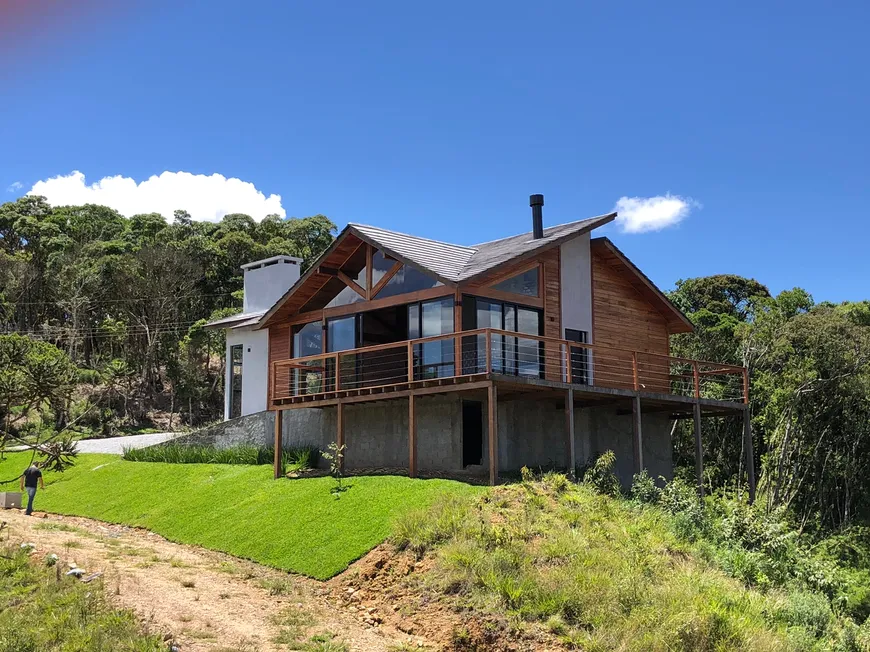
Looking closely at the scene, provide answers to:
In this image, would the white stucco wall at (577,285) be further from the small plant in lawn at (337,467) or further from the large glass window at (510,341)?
the small plant in lawn at (337,467)

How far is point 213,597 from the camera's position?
48.5ft

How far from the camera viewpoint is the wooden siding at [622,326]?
24.4 meters

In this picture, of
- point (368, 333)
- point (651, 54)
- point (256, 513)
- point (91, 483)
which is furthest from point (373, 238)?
point (91, 483)

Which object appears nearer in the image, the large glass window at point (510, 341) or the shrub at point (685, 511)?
the shrub at point (685, 511)

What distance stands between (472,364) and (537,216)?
17.0 ft

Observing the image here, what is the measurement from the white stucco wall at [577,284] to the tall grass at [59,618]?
13.5 m

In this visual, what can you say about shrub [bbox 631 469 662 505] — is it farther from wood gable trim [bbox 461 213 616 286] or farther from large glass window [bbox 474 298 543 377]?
wood gable trim [bbox 461 213 616 286]

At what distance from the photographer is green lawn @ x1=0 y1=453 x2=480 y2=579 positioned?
17.1 metres

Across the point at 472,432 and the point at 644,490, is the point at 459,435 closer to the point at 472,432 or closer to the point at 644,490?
the point at 472,432

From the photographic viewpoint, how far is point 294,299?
25.6 meters

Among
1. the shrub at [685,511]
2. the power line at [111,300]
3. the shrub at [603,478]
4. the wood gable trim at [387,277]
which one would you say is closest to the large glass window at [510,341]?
the wood gable trim at [387,277]

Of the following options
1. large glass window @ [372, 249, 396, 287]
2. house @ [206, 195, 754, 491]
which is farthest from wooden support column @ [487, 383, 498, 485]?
large glass window @ [372, 249, 396, 287]

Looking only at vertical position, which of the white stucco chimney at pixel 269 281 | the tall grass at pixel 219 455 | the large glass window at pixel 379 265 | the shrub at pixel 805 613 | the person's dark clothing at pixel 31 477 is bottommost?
the shrub at pixel 805 613

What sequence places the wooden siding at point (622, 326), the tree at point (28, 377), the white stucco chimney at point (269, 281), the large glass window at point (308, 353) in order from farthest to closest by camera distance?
the white stucco chimney at point (269, 281), the large glass window at point (308, 353), the wooden siding at point (622, 326), the tree at point (28, 377)
